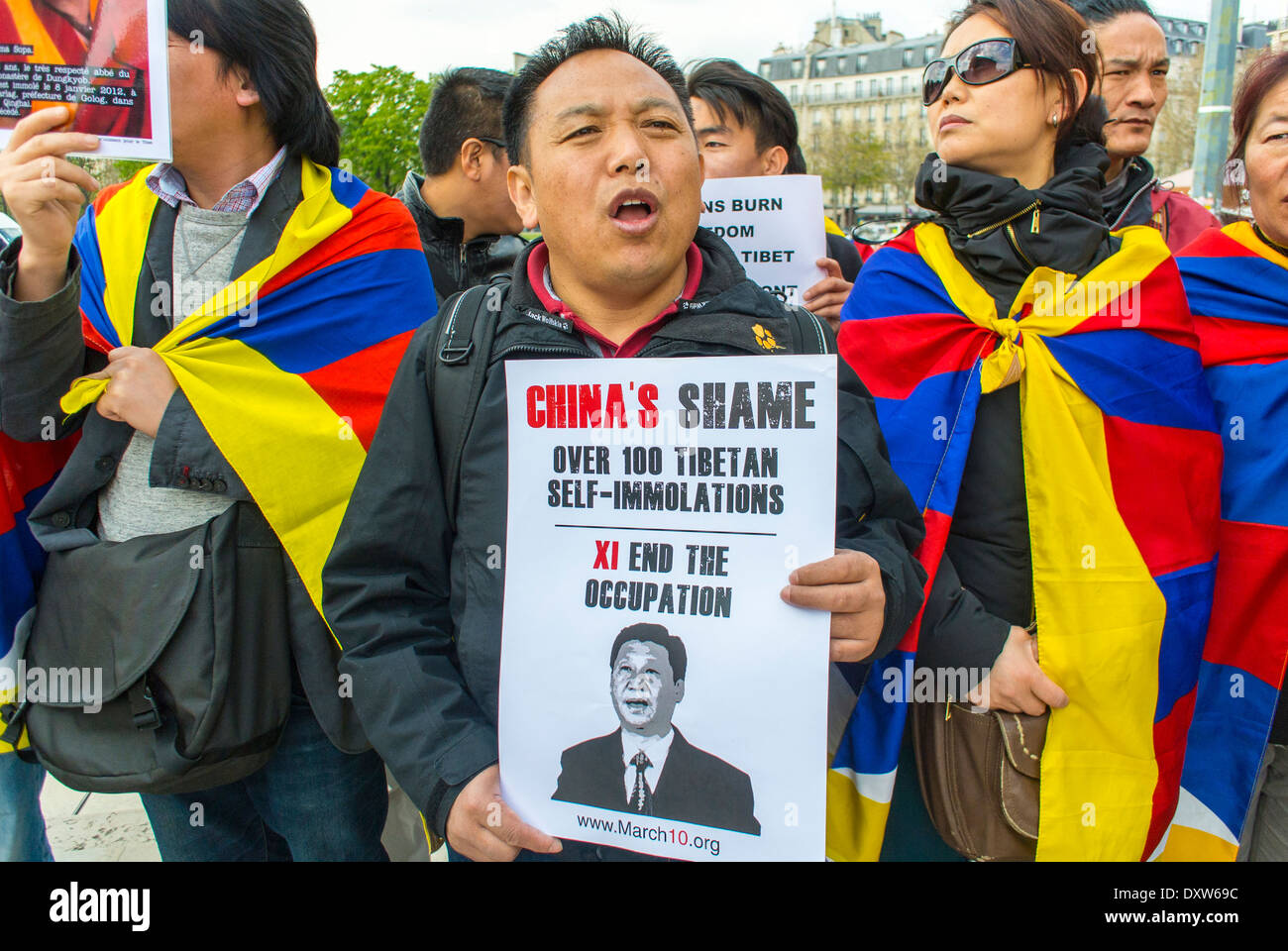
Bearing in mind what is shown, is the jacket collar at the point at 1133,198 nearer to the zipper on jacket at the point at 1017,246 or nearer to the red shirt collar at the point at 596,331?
the zipper on jacket at the point at 1017,246

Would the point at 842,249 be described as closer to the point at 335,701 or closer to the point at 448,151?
the point at 448,151

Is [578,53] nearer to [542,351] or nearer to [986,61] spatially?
[542,351]

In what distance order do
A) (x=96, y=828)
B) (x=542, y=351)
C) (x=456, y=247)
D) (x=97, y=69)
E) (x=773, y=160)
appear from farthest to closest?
(x=456, y=247) → (x=773, y=160) → (x=96, y=828) → (x=97, y=69) → (x=542, y=351)

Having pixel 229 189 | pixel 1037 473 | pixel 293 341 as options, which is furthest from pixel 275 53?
pixel 1037 473

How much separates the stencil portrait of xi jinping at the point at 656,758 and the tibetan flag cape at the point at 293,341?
3.02 feet

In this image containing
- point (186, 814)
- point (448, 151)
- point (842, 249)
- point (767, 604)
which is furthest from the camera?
point (448, 151)

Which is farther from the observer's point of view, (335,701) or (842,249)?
(842,249)

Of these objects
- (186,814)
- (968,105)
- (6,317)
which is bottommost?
(186,814)

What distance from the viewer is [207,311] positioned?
7.09ft

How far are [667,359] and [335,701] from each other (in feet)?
3.88

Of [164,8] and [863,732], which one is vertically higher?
[164,8]

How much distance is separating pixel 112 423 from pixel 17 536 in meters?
0.38

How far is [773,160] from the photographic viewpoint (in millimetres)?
3836

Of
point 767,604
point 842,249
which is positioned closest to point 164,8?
point 767,604
